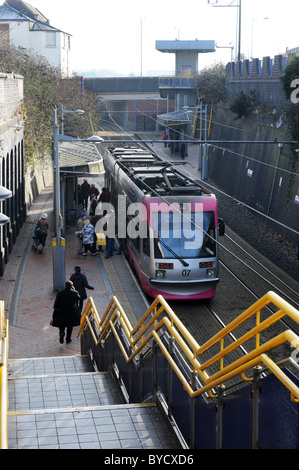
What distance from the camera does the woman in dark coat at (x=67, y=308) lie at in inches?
508

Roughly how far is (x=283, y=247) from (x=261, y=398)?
63.6 ft

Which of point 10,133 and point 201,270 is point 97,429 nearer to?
point 201,270

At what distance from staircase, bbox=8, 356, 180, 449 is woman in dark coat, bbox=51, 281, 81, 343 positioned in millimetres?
3750

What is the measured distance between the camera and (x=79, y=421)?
6.68m

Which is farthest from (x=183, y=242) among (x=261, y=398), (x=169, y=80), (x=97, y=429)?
(x=169, y=80)

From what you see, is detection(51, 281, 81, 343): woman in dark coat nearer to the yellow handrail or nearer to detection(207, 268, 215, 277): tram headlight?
the yellow handrail

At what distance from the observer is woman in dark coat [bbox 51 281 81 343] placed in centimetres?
1291

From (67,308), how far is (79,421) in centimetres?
648

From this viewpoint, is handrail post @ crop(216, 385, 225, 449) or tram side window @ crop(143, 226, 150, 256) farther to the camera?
tram side window @ crop(143, 226, 150, 256)

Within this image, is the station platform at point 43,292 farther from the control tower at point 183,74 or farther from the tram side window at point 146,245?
the control tower at point 183,74

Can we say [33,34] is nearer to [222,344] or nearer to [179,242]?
[179,242]

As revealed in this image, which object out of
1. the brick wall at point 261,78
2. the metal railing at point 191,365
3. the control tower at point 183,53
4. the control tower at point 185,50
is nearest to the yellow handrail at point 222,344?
the metal railing at point 191,365

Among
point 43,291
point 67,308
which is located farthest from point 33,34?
point 67,308

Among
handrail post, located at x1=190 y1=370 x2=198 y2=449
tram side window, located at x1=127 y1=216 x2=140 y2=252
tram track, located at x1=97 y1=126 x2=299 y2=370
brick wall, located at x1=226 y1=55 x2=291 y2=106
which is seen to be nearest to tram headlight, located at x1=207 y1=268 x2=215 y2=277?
tram track, located at x1=97 y1=126 x2=299 y2=370
